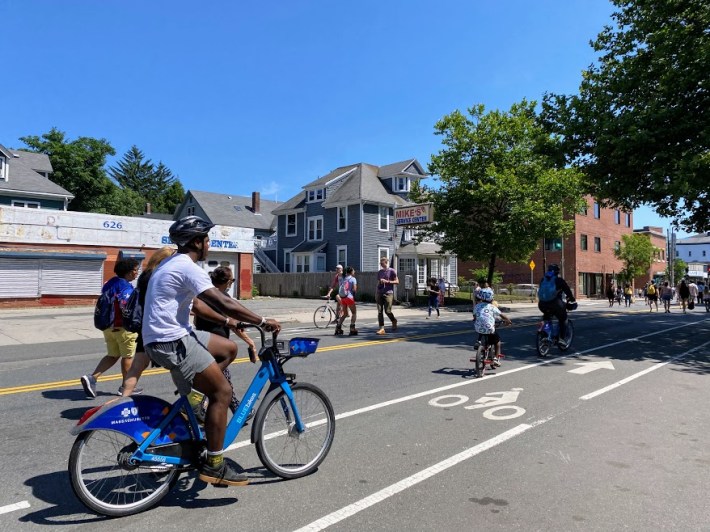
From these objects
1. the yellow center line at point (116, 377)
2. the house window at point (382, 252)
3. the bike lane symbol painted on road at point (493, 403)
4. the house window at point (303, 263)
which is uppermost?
the house window at point (382, 252)

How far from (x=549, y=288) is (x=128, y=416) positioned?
922cm

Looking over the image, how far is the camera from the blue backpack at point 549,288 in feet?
34.7

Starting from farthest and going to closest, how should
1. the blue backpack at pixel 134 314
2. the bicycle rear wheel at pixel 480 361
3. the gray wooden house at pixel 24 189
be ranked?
the gray wooden house at pixel 24 189
the bicycle rear wheel at pixel 480 361
the blue backpack at pixel 134 314

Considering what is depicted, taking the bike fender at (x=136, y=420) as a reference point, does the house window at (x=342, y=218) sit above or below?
above

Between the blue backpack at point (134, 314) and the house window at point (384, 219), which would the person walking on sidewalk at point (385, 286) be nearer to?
the blue backpack at point (134, 314)

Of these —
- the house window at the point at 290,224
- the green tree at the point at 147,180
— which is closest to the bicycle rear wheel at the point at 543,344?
the house window at the point at 290,224

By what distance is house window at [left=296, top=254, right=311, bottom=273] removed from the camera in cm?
4212

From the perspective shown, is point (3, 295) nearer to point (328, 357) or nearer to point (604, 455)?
point (328, 357)

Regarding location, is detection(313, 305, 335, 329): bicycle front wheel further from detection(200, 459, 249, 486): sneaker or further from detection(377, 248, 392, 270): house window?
detection(377, 248, 392, 270): house window

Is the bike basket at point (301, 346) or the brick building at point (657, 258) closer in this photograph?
the bike basket at point (301, 346)

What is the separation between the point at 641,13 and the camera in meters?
15.6

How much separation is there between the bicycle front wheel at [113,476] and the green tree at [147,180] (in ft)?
301

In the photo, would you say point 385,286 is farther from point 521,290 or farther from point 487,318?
point 521,290

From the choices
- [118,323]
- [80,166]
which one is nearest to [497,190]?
[118,323]
